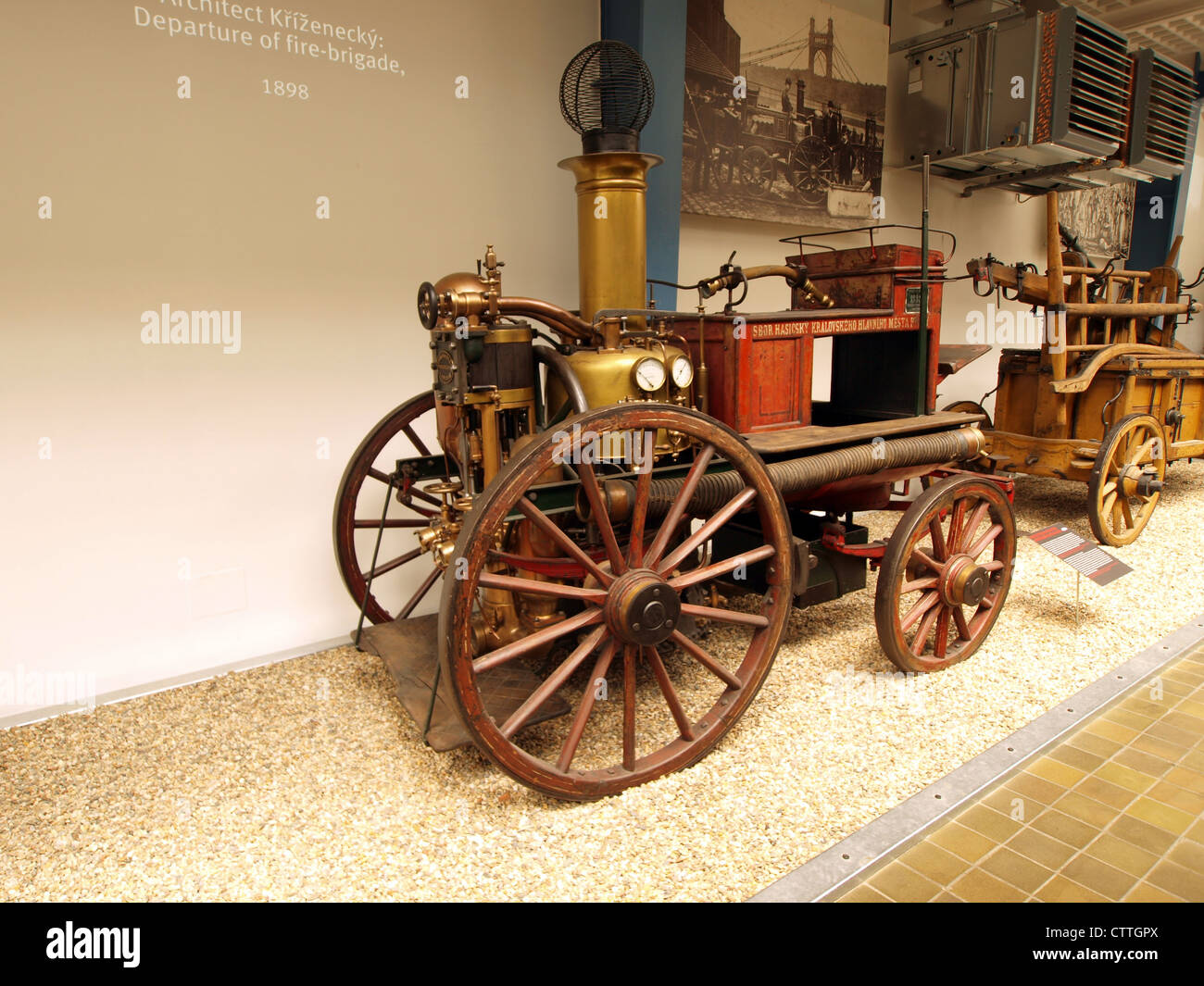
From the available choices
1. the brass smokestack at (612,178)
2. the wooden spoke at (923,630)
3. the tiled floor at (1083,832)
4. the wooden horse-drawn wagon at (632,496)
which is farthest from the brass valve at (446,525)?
the wooden spoke at (923,630)

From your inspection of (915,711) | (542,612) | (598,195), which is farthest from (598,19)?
(915,711)

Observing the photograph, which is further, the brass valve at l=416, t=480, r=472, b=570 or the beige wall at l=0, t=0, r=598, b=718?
the beige wall at l=0, t=0, r=598, b=718

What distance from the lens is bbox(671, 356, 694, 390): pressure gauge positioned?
253 centimetres

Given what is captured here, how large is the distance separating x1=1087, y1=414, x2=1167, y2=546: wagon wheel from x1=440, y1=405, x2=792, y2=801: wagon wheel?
2838mm

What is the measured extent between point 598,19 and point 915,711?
3391mm

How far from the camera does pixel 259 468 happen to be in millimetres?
3158

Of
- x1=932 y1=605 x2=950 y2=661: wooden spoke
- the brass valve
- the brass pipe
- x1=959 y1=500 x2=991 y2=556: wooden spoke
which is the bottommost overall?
x1=932 y1=605 x2=950 y2=661: wooden spoke

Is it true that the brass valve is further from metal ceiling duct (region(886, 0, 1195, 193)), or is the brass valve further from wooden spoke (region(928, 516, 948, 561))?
metal ceiling duct (region(886, 0, 1195, 193))

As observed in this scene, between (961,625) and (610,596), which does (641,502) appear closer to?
(610,596)

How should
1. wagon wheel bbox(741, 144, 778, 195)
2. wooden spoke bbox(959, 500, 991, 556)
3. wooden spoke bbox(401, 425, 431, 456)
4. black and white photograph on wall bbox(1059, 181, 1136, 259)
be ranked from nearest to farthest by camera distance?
wooden spoke bbox(959, 500, 991, 556)
wooden spoke bbox(401, 425, 431, 456)
wagon wheel bbox(741, 144, 778, 195)
black and white photograph on wall bbox(1059, 181, 1136, 259)

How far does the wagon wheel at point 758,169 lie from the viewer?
4.36 metres

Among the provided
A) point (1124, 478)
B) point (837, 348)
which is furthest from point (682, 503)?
point (1124, 478)

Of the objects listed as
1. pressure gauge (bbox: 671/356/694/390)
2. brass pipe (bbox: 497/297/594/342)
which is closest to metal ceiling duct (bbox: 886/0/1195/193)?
pressure gauge (bbox: 671/356/694/390)
